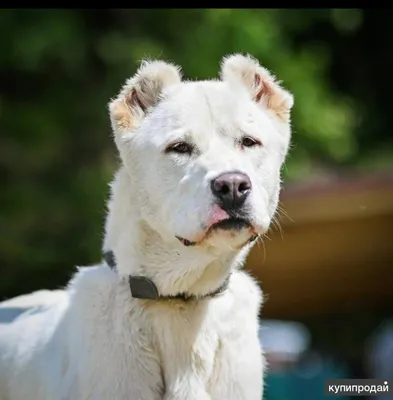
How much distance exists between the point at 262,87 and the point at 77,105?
27.1ft

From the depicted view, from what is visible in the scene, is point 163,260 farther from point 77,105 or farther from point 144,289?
point 77,105

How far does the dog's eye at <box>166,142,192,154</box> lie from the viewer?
4.39m

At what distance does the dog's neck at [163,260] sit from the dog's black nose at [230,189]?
31 cm

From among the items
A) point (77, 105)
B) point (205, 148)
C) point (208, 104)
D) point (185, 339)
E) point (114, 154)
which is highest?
point (77, 105)

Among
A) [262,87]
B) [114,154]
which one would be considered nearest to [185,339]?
[262,87]

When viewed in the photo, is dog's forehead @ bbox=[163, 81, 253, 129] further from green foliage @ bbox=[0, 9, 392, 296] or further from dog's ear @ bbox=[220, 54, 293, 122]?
green foliage @ bbox=[0, 9, 392, 296]

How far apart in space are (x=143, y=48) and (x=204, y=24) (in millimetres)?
794

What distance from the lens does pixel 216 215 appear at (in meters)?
4.20

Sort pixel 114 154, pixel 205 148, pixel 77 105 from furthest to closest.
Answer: pixel 77 105 < pixel 114 154 < pixel 205 148

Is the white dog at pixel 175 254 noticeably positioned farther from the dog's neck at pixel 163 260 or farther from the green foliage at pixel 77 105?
the green foliage at pixel 77 105

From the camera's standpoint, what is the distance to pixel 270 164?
14.8 feet

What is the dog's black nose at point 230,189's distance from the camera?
418cm

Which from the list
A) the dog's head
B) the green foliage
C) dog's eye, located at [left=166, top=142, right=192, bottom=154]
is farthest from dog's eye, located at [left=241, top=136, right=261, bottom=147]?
the green foliage

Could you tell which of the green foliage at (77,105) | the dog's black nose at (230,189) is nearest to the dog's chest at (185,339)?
the dog's black nose at (230,189)
